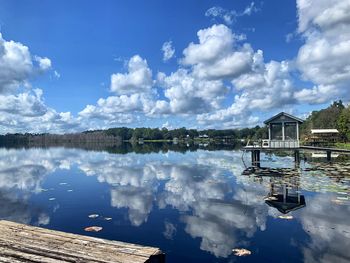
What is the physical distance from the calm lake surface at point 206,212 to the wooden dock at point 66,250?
2988 millimetres

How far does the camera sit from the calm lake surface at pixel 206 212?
10094 mm

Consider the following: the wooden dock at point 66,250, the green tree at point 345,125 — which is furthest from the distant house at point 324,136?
the wooden dock at point 66,250

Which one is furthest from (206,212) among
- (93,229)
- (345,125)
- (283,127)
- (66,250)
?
(345,125)

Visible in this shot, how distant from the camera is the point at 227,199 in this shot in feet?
56.5

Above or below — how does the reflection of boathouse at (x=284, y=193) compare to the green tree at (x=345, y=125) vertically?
below

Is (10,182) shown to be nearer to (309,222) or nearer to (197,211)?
(197,211)

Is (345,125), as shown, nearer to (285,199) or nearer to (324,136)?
(324,136)

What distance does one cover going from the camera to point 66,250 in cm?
652

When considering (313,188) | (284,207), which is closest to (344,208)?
(284,207)

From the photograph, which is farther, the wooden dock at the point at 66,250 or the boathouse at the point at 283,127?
the boathouse at the point at 283,127

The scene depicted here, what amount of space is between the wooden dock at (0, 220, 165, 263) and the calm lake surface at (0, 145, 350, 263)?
118 inches

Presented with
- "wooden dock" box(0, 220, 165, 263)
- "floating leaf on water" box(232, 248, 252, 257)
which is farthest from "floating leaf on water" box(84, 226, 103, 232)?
"floating leaf on water" box(232, 248, 252, 257)

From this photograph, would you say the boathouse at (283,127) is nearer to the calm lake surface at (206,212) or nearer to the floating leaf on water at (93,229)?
the calm lake surface at (206,212)

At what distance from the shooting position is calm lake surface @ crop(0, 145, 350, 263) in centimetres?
1009
